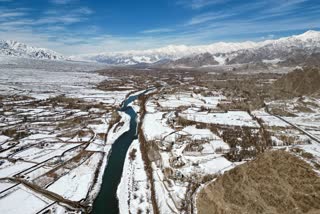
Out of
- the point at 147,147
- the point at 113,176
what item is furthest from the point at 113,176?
the point at 147,147

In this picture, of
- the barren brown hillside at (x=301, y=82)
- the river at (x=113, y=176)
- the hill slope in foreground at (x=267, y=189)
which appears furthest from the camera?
the barren brown hillside at (x=301, y=82)

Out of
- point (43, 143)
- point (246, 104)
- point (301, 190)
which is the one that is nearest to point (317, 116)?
point (246, 104)

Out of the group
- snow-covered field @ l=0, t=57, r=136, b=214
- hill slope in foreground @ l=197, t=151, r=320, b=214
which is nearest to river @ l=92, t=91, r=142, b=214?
snow-covered field @ l=0, t=57, r=136, b=214

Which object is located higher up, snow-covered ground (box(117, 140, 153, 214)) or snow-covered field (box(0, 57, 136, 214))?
snow-covered field (box(0, 57, 136, 214))

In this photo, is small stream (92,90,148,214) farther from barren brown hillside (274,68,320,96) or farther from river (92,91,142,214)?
barren brown hillside (274,68,320,96)

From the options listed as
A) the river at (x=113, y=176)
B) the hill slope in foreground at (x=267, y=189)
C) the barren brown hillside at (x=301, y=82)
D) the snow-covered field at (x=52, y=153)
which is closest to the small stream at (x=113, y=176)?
the river at (x=113, y=176)

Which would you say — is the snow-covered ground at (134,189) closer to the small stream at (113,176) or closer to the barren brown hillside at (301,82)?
the small stream at (113,176)

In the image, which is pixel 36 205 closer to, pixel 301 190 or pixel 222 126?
pixel 301 190

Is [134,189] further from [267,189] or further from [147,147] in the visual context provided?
[267,189]
